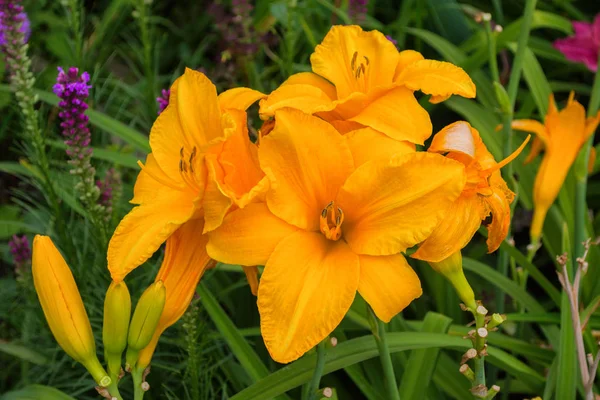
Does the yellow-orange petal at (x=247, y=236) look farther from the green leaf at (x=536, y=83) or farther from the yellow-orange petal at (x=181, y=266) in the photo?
the green leaf at (x=536, y=83)

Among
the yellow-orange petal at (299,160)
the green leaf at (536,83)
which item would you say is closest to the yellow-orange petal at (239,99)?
the yellow-orange petal at (299,160)

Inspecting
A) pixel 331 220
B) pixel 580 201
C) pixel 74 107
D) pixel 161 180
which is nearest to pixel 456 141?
pixel 331 220

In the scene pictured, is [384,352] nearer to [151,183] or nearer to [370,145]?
[370,145]

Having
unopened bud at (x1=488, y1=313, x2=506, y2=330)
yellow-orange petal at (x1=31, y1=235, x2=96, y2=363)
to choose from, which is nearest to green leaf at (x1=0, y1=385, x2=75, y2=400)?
yellow-orange petal at (x1=31, y1=235, x2=96, y2=363)

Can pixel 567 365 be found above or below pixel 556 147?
below

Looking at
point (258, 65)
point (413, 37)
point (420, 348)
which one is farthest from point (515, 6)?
point (420, 348)
